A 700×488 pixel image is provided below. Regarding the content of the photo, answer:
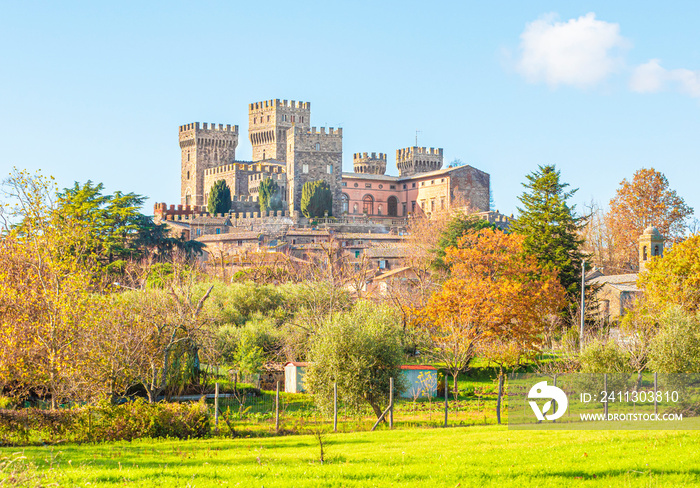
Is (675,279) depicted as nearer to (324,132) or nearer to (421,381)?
(421,381)

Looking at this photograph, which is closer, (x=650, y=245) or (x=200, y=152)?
(x=650, y=245)

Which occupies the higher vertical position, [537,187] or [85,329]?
[537,187]

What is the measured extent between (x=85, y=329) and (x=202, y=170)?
282 ft

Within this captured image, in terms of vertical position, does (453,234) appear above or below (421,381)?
above

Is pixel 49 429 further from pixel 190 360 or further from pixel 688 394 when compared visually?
pixel 688 394

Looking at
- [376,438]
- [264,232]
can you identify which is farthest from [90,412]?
[264,232]

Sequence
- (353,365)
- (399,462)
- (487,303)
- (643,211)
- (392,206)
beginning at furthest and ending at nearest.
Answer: (392,206), (643,211), (487,303), (353,365), (399,462)

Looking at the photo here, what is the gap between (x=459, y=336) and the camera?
3253cm

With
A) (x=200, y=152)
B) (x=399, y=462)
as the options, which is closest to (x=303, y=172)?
(x=200, y=152)

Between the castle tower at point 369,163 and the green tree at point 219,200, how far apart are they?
101 feet

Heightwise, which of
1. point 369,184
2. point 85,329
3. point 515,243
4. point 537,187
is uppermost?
point 369,184

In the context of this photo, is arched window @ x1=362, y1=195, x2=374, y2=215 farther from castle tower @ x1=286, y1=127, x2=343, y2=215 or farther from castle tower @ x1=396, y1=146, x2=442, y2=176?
castle tower @ x1=396, y1=146, x2=442, y2=176

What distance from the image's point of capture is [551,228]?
4272 cm

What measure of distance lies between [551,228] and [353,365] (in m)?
22.6
